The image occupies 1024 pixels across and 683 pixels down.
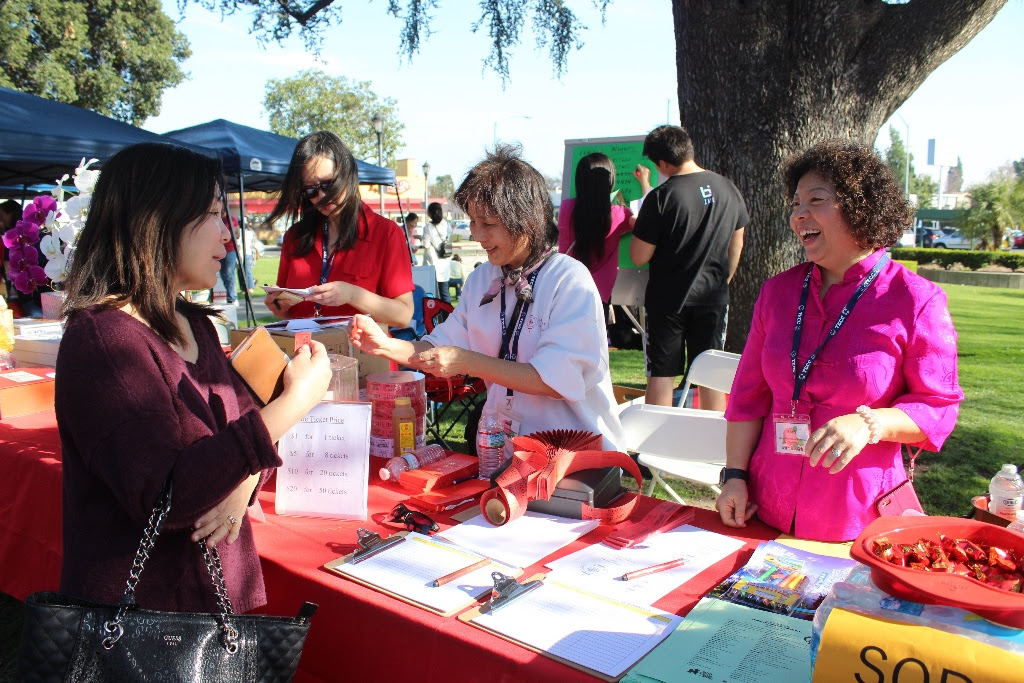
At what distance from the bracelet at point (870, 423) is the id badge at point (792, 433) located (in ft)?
0.52

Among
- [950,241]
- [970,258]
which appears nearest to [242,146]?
[970,258]

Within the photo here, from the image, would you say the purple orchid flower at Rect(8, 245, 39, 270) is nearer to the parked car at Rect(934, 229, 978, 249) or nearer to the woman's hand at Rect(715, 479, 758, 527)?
the woman's hand at Rect(715, 479, 758, 527)

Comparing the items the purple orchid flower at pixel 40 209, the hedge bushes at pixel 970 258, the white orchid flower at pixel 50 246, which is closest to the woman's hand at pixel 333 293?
the white orchid flower at pixel 50 246

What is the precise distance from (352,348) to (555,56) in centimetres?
446

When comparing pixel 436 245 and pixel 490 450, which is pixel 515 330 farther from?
pixel 436 245

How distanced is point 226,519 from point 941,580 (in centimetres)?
123

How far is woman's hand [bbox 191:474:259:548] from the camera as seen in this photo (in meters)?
1.41

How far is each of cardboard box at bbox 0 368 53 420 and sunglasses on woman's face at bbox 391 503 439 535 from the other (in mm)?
1889

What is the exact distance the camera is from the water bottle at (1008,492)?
5.43 ft

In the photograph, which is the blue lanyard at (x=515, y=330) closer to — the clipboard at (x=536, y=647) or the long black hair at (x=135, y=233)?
the clipboard at (x=536, y=647)

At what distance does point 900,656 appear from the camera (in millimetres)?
956

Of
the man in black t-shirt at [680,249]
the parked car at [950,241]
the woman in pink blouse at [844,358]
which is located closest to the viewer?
the woman in pink blouse at [844,358]

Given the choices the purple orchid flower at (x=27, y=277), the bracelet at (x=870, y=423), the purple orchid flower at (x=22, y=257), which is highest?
the purple orchid flower at (x=22, y=257)

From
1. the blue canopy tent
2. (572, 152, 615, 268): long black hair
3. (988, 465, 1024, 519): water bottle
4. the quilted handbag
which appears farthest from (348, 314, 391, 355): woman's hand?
the blue canopy tent
